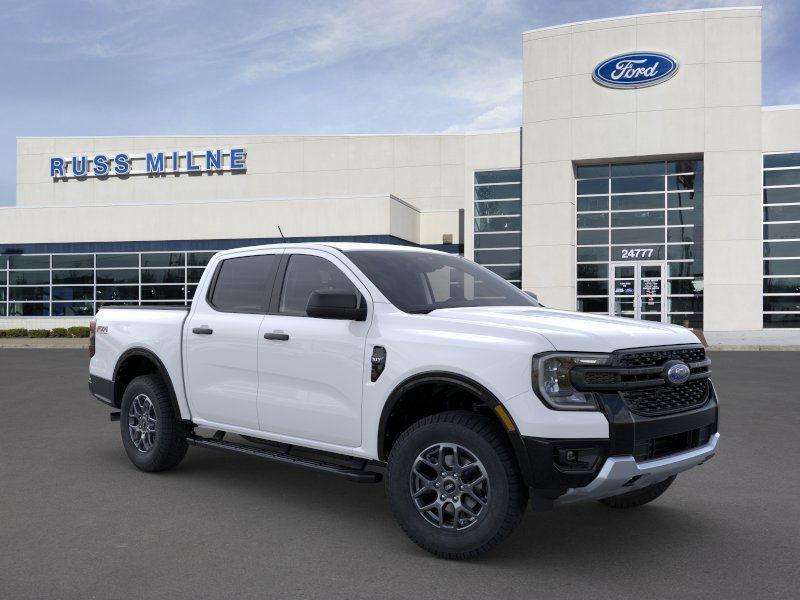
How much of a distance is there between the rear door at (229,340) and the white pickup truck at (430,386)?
0.02 metres

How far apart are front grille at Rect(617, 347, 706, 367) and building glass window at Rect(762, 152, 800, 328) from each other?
1160 inches

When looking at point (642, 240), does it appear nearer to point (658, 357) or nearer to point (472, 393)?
point (658, 357)

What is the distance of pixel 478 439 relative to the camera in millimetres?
4527

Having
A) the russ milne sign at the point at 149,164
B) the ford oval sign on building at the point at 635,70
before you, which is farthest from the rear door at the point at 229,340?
the russ milne sign at the point at 149,164

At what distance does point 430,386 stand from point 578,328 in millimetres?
1058

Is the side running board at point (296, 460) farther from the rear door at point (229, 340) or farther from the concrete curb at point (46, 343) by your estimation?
the concrete curb at point (46, 343)

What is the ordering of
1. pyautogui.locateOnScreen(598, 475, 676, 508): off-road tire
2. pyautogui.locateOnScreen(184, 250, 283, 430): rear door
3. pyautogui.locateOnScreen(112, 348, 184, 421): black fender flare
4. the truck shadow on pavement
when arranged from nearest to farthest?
the truck shadow on pavement, pyautogui.locateOnScreen(598, 475, 676, 508): off-road tire, pyautogui.locateOnScreen(184, 250, 283, 430): rear door, pyautogui.locateOnScreen(112, 348, 184, 421): black fender flare

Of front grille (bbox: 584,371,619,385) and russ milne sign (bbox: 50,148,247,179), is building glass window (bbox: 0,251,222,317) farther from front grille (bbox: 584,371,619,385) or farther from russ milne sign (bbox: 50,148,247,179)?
front grille (bbox: 584,371,619,385)

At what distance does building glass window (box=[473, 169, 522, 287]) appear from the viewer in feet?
116

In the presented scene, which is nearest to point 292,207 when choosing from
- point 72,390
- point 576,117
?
point 576,117

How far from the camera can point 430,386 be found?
5.09 m

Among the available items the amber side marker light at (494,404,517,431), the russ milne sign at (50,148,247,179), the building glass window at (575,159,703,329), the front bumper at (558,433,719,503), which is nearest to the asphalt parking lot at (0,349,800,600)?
the front bumper at (558,433,719,503)

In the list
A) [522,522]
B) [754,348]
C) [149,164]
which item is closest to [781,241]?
[754,348]

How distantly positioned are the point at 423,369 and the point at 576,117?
29.9 meters
